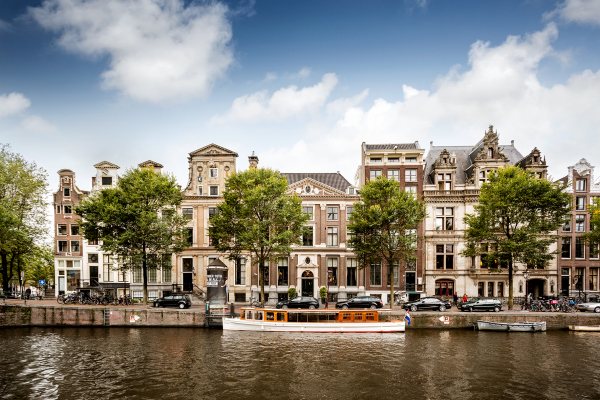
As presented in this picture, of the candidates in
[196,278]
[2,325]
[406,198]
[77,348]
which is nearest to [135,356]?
[77,348]

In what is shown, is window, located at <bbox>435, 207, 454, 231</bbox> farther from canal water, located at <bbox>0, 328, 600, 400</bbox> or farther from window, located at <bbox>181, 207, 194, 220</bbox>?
window, located at <bbox>181, 207, 194, 220</bbox>

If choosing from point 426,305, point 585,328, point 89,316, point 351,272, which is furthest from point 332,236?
point 89,316

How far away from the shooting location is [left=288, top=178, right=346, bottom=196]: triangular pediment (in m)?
53.4

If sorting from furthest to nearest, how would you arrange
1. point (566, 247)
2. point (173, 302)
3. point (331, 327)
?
point (566, 247) < point (173, 302) < point (331, 327)

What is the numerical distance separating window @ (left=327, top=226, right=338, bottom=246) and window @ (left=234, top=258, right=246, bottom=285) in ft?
40.2

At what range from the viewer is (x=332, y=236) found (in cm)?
5384

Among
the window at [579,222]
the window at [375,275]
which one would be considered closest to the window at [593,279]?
the window at [579,222]

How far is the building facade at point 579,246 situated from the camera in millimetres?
53938

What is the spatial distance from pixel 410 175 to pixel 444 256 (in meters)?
12.2

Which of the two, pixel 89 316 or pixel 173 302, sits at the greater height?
pixel 173 302

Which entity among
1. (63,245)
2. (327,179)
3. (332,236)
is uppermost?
(327,179)

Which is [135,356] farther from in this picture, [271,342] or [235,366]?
[271,342]

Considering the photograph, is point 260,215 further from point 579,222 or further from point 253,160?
point 579,222

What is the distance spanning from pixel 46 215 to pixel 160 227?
24228mm
